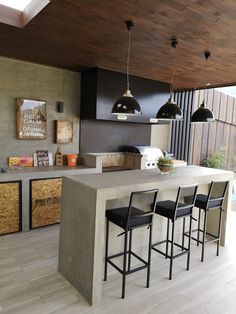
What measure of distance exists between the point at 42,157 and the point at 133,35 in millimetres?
2450

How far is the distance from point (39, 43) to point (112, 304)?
295 centimetres

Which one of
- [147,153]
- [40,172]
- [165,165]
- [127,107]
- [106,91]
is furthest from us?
[147,153]

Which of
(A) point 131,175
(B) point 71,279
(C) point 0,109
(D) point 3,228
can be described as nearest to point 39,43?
(C) point 0,109

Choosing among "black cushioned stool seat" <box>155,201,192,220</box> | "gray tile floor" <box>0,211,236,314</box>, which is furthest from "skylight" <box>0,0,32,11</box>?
"gray tile floor" <box>0,211,236,314</box>

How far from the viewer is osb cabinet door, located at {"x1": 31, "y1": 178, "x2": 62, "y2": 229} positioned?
144 inches

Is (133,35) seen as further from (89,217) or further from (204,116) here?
(89,217)

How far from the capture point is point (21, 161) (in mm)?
3986

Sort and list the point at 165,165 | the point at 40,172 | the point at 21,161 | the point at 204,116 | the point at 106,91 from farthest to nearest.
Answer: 1. the point at 106,91
2. the point at 21,161
3. the point at 40,172
4. the point at 204,116
5. the point at 165,165

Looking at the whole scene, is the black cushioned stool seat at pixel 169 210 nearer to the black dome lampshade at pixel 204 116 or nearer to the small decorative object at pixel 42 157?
the black dome lampshade at pixel 204 116

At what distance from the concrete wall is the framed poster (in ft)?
0.22

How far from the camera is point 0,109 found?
3.73 metres

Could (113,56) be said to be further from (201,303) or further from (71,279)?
(201,303)

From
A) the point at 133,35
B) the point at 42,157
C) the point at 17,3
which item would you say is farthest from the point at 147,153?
the point at 17,3

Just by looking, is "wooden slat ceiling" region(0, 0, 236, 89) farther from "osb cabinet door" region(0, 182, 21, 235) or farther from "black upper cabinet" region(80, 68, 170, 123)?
"osb cabinet door" region(0, 182, 21, 235)
